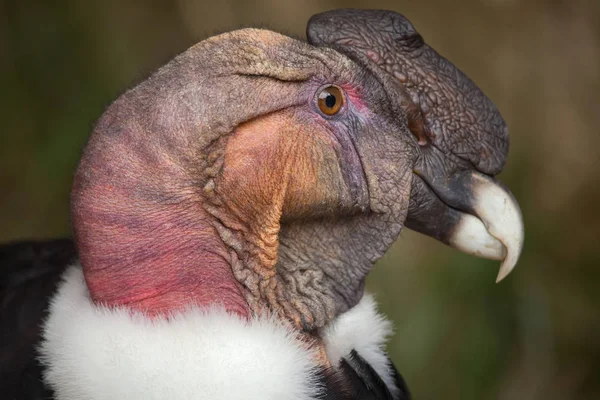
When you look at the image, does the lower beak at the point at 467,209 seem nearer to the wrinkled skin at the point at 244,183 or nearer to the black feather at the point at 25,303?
the wrinkled skin at the point at 244,183

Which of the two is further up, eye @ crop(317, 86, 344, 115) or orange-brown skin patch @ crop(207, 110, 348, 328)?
eye @ crop(317, 86, 344, 115)

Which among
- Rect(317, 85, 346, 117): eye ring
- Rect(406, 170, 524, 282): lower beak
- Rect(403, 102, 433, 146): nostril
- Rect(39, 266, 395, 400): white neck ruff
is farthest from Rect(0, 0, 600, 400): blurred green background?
Rect(39, 266, 395, 400): white neck ruff

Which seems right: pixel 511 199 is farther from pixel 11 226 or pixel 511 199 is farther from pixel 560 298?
pixel 11 226

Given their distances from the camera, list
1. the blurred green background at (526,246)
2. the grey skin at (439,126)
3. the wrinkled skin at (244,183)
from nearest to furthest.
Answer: the wrinkled skin at (244,183) < the grey skin at (439,126) < the blurred green background at (526,246)

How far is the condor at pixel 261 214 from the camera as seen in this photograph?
249 cm

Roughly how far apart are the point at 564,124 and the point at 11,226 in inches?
162

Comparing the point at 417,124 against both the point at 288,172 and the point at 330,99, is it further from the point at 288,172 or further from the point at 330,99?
the point at 288,172

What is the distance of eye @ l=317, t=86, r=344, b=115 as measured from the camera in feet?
9.07

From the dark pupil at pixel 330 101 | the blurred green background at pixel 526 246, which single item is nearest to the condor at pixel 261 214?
the dark pupil at pixel 330 101

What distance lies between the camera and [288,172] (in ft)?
8.78

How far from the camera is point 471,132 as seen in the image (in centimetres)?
294

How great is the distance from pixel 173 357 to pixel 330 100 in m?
0.99

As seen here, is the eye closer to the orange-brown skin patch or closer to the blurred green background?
the orange-brown skin patch

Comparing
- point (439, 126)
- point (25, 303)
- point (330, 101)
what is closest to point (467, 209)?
point (439, 126)
